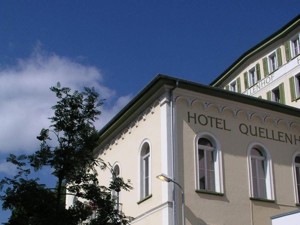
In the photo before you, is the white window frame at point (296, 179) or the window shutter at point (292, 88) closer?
the white window frame at point (296, 179)

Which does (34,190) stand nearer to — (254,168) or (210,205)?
(210,205)

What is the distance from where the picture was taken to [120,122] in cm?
2402

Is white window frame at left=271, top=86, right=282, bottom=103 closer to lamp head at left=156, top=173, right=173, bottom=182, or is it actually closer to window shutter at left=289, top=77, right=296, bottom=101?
window shutter at left=289, top=77, right=296, bottom=101

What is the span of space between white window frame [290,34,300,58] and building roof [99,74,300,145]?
8605mm

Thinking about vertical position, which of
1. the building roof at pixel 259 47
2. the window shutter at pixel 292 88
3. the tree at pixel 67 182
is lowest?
the tree at pixel 67 182

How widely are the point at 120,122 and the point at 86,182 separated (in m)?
9.59

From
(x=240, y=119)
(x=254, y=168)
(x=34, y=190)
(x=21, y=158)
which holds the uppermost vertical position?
(x=240, y=119)

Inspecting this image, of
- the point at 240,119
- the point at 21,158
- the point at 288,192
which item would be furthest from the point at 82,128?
the point at 288,192

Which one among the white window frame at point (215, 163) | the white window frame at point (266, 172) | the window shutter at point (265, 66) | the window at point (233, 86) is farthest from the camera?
the window at point (233, 86)

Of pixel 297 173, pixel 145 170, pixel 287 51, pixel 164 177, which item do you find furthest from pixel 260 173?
pixel 287 51

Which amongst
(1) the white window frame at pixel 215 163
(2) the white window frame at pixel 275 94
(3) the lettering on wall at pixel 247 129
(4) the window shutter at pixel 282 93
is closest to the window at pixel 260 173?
(3) the lettering on wall at pixel 247 129

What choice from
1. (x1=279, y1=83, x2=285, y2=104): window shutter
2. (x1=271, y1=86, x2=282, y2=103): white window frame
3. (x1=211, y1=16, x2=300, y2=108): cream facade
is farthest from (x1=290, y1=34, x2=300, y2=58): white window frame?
(x1=271, y1=86, x2=282, y2=103): white window frame

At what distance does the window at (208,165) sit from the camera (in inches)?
804

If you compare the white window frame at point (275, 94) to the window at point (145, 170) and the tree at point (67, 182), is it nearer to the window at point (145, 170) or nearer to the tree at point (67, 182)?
the window at point (145, 170)
